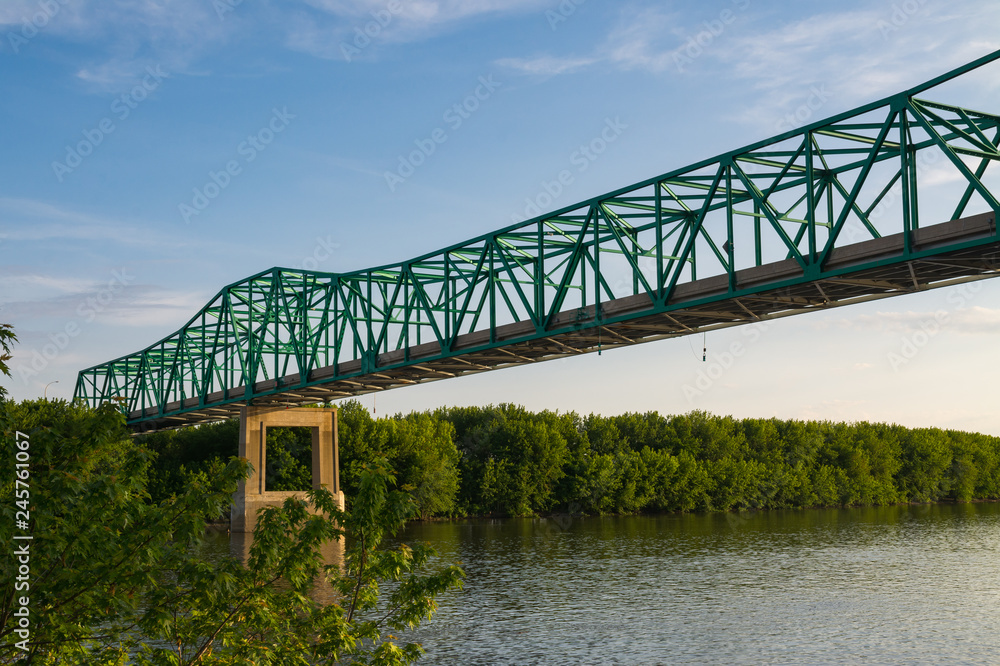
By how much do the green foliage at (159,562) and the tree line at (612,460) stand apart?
66.0m

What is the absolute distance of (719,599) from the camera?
41.8 meters

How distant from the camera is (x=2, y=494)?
12148 mm

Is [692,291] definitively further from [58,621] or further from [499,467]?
[499,467]

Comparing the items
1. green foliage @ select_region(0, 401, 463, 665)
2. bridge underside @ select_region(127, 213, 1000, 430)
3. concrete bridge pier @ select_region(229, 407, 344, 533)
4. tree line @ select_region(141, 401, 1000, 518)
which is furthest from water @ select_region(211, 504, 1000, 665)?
tree line @ select_region(141, 401, 1000, 518)

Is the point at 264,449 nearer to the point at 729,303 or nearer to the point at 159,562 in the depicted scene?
the point at 729,303

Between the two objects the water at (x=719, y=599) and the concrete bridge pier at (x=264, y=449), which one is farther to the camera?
the concrete bridge pier at (x=264, y=449)

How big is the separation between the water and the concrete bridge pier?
33.8 ft

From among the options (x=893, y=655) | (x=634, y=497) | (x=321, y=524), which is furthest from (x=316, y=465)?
(x=321, y=524)

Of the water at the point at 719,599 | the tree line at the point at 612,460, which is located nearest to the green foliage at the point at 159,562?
the water at the point at 719,599

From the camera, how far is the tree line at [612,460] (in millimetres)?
95312

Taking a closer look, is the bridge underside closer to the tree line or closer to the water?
the water

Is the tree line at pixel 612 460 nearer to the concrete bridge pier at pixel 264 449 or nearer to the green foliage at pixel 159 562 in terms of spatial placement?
the concrete bridge pier at pixel 264 449

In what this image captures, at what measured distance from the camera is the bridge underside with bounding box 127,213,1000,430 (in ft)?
103

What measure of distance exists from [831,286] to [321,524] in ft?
91.4
